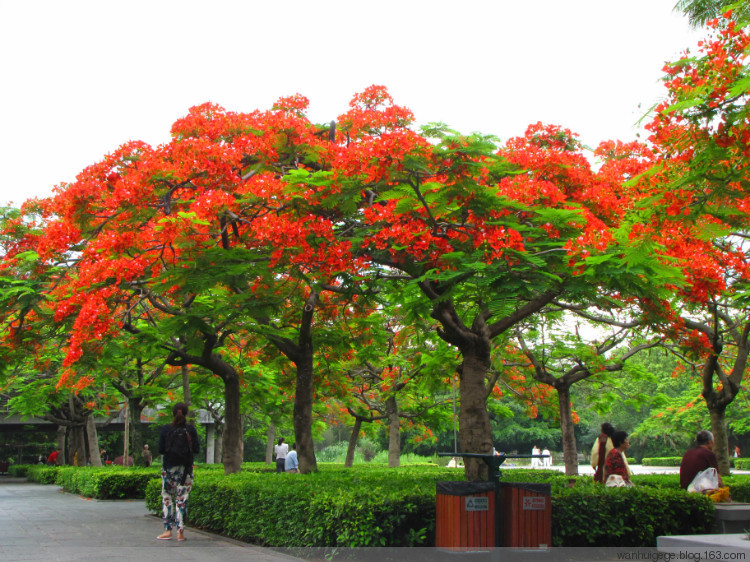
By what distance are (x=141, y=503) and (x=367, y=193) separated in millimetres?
10849

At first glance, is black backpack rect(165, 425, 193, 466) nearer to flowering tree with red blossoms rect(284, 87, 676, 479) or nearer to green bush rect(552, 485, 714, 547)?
flowering tree with red blossoms rect(284, 87, 676, 479)

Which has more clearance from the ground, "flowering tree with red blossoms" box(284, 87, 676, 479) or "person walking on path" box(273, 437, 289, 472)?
"flowering tree with red blossoms" box(284, 87, 676, 479)

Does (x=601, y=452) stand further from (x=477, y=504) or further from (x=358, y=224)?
(x=358, y=224)

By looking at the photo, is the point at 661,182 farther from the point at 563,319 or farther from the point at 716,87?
the point at 563,319

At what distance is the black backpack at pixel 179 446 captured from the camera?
891 cm

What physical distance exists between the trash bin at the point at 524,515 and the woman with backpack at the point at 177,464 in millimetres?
4339

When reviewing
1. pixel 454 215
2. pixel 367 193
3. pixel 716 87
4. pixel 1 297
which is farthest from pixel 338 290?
pixel 716 87

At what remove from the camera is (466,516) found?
6523 mm

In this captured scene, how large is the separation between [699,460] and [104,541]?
795 cm

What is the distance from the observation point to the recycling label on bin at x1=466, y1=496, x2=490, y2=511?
6.55 metres

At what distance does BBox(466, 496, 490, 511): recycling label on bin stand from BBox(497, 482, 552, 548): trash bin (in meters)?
0.17

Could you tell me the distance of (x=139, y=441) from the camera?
19188 millimetres

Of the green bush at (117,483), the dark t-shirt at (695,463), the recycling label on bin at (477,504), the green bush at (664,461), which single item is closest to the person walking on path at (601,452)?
the dark t-shirt at (695,463)

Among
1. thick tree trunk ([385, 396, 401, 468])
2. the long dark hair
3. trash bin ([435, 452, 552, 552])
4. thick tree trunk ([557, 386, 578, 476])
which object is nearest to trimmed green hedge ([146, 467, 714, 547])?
trash bin ([435, 452, 552, 552])
